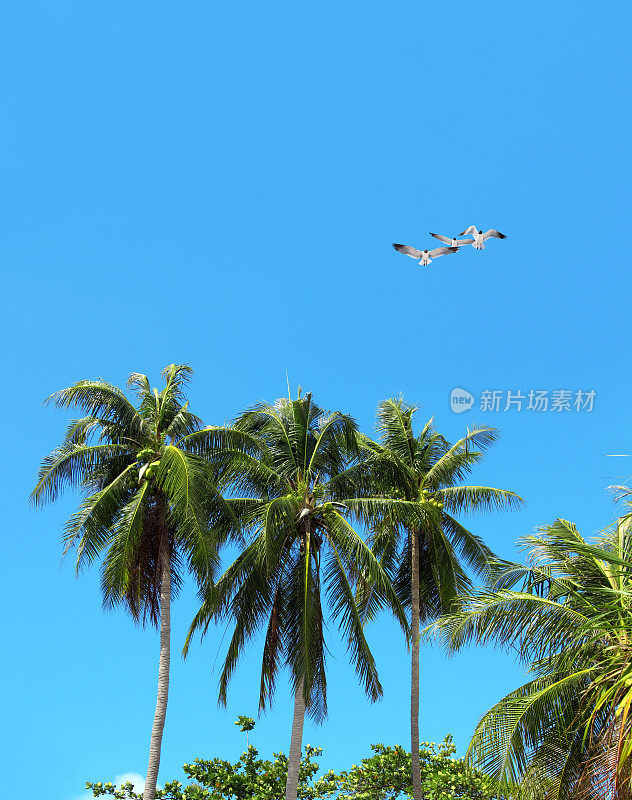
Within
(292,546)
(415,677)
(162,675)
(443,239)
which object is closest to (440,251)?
(443,239)

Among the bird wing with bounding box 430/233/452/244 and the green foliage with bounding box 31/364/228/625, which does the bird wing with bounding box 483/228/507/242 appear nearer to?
the bird wing with bounding box 430/233/452/244

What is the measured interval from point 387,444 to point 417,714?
27.6 feet

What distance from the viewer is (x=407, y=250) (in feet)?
76.5

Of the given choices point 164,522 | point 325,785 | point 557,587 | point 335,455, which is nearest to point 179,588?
point 164,522

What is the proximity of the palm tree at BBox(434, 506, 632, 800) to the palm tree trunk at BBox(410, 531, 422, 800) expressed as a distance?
7.98 metres

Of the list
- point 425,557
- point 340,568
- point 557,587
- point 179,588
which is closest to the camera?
point 557,587

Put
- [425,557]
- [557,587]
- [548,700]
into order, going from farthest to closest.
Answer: [425,557] → [557,587] → [548,700]

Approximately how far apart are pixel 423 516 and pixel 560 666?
8.23 meters

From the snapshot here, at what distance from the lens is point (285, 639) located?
21141 millimetres

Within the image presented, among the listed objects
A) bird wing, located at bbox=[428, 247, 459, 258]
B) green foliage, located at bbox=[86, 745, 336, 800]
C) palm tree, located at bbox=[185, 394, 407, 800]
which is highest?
bird wing, located at bbox=[428, 247, 459, 258]

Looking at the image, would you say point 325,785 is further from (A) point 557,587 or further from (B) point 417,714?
(A) point 557,587

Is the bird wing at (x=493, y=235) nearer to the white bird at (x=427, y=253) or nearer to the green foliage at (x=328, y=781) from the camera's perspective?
the white bird at (x=427, y=253)

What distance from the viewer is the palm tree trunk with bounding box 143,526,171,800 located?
1999cm

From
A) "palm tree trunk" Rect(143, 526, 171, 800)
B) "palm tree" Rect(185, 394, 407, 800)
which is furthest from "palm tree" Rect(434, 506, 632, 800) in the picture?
"palm tree trunk" Rect(143, 526, 171, 800)
